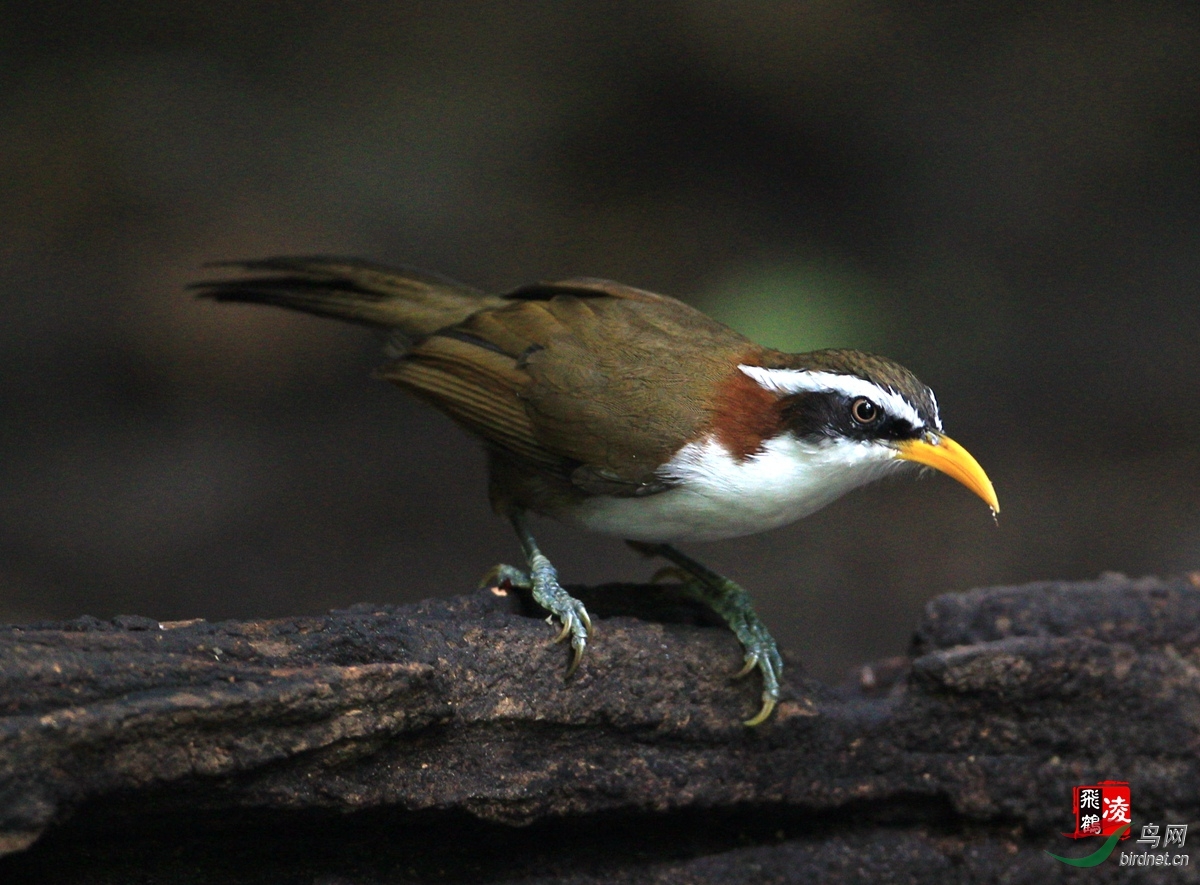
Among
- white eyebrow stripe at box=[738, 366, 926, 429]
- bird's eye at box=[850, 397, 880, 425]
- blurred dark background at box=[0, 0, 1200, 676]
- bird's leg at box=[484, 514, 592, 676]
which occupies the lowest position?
bird's leg at box=[484, 514, 592, 676]

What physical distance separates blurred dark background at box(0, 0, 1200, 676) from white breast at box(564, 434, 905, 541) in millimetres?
3184

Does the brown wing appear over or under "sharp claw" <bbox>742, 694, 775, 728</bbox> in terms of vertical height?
over

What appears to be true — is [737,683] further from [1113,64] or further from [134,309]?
[1113,64]

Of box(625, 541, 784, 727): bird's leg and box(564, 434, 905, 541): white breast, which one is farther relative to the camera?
box(625, 541, 784, 727): bird's leg

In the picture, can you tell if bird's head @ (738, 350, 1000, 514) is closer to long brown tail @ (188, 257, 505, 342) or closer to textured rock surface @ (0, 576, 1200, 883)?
textured rock surface @ (0, 576, 1200, 883)

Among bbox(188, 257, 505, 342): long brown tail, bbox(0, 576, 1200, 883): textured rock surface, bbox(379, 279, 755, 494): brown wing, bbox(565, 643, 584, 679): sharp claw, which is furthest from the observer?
bbox(188, 257, 505, 342): long brown tail

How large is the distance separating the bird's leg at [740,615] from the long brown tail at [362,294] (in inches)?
40.3

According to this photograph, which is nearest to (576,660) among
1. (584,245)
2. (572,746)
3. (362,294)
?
(572,746)

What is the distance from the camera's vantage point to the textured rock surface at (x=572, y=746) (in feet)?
9.42

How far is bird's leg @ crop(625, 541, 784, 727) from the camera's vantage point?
12.5 ft

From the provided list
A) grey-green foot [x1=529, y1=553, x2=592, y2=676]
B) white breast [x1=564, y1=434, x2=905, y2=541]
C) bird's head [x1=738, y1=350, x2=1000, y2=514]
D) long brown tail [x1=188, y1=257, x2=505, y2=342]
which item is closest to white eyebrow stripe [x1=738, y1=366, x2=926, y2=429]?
bird's head [x1=738, y1=350, x2=1000, y2=514]

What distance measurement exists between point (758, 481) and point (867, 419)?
35 cm

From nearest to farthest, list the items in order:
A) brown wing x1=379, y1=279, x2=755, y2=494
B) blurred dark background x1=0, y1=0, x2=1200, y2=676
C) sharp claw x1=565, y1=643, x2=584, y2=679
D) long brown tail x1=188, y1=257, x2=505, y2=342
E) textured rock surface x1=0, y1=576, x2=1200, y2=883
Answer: textured rock surface x1=0, y1=576, x2=1200, y2=883 → sharp claw x1=565, y1=643, x2=584, y2=679 → brown wing x1=379, y1=279, x2=755, y2=494 → long brown tail x1=188, y1=257, x2=505, y2=342 → blurred dark background x1=0, y1=0, x2=1200, y2=676

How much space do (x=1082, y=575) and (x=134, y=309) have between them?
18.7 feet
